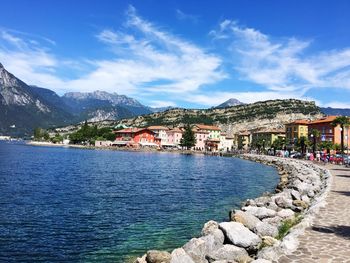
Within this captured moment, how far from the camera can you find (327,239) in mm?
14312

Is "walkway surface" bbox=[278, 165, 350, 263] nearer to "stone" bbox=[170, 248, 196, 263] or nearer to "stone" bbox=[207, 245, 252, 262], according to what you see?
"stone" bbox=[207, 245, 252, 262]

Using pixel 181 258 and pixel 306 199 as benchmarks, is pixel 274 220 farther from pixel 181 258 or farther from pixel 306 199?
pixel 181 258

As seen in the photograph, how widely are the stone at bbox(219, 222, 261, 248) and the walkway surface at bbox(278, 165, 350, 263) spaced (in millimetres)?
1977

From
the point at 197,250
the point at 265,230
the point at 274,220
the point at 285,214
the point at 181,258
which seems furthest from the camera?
the point at 285,214

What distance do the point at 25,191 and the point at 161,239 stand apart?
21.1m

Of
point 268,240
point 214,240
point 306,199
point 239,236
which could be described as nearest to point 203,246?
point 214,240

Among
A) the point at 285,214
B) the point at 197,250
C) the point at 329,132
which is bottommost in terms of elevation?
the point at 197,250

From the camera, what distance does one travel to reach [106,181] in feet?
158

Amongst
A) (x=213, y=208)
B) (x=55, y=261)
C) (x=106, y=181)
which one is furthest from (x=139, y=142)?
(x=55, y=261)

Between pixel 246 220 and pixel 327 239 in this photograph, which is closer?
pixel 327 239

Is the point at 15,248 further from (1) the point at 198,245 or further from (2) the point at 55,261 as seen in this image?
(1) the point at 198,245

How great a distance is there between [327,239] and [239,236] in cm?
344

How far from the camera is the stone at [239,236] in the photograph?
1557cm

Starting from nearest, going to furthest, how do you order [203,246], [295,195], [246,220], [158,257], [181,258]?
[181,258] → [158,257] → [203,246] → [246,220] → [295,195]
